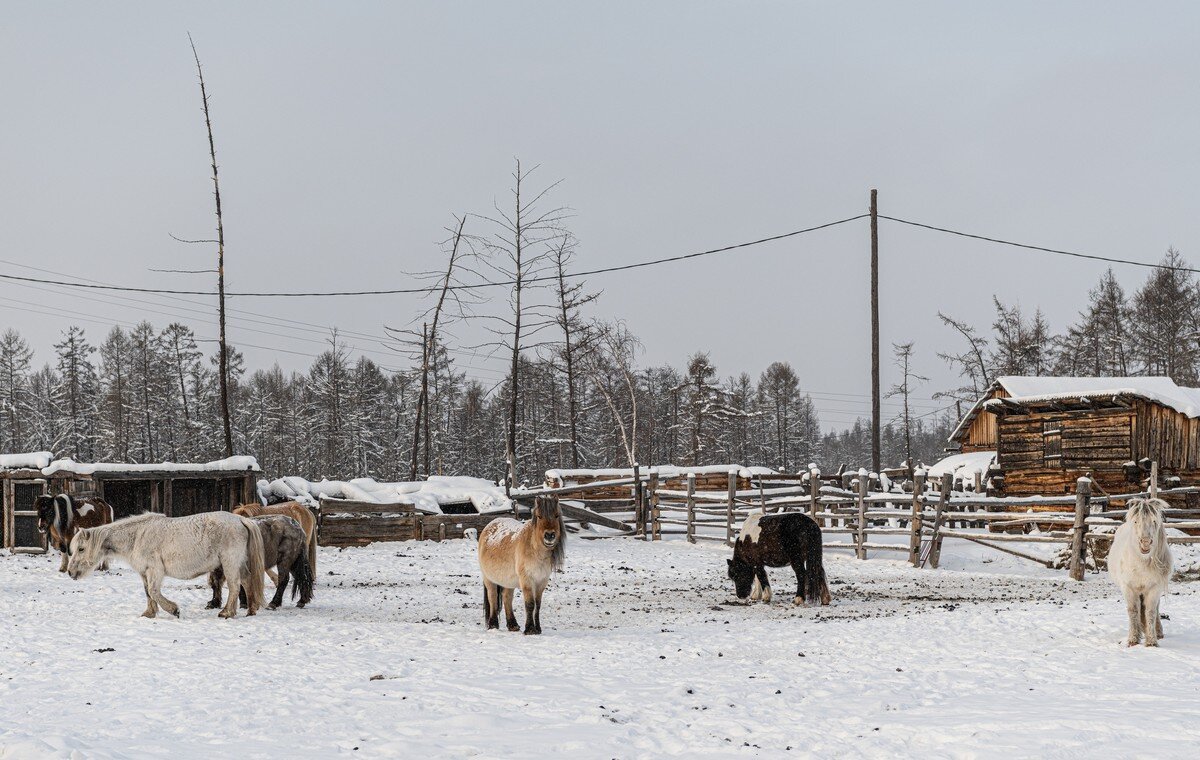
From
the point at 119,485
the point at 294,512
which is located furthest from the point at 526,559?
the point at 119,485

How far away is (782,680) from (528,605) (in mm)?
3257

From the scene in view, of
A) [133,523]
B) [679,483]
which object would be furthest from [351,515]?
[679,483]

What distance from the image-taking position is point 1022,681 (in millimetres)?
7309

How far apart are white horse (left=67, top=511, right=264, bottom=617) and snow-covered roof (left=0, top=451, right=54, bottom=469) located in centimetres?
975

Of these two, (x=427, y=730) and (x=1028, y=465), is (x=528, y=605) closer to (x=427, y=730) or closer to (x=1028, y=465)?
(x=427, y=730)

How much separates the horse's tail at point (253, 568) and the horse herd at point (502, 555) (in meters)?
0.01

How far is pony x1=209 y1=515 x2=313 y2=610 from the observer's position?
11.6m

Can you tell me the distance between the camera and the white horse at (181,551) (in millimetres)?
10461

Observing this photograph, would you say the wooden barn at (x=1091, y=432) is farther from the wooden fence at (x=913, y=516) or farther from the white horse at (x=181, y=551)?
→ the white horse at (x=181, y=551)

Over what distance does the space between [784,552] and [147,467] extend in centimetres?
1439

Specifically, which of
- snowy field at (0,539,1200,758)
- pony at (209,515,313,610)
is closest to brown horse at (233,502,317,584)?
snowy field at (0,539,1200,758)

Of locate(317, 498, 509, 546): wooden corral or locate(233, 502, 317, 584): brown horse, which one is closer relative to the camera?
locate(233, 502, 317, 584): brown horse

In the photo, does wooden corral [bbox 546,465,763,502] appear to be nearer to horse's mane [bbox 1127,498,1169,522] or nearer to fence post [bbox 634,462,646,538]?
fence post [bbox 634,462,646,538]

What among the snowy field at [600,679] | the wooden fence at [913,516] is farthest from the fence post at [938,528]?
the snowy field at [600,679]
